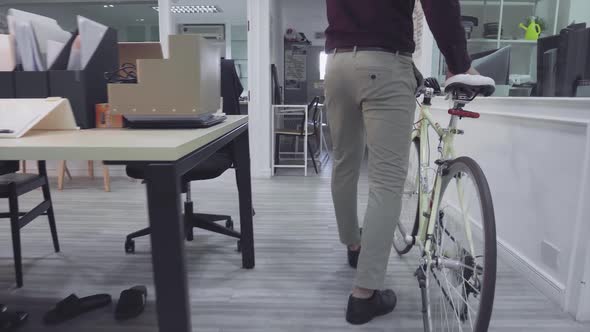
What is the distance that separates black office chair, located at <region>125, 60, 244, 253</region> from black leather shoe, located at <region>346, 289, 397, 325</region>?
2.64 ft

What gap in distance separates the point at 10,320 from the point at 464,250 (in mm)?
1530

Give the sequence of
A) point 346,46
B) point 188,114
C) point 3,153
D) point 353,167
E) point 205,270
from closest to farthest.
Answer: point 3,153 < point 188,114 < point 346,46 < point 353,167 < point 205,270

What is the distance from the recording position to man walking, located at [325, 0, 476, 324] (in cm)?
133

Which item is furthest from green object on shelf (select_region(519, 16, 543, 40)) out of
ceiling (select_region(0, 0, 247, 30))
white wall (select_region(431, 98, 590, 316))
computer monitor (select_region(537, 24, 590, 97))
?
ceiling (select_region(0, 0, 247, 30))

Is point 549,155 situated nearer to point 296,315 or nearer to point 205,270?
point 296,315

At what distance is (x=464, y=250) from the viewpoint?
1.30 metres

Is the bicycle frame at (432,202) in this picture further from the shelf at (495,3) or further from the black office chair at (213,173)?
the shelf at (495,3)

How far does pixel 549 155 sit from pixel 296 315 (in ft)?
3.89

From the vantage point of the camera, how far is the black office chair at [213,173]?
2064 millimetres

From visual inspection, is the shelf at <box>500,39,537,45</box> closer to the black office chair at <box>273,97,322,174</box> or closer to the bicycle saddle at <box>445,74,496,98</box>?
the black office chair at <box>273,97,322,174</box>

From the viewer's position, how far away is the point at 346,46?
143cm

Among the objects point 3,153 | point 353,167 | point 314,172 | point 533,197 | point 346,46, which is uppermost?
point 346,46

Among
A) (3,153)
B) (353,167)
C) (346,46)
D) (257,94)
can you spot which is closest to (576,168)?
(353,167)

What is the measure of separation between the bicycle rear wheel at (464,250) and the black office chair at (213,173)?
1046mm
